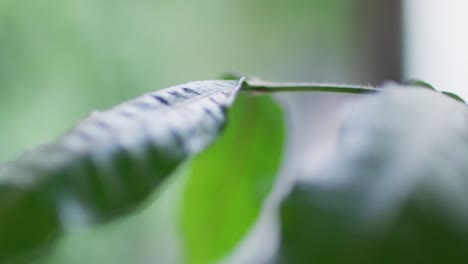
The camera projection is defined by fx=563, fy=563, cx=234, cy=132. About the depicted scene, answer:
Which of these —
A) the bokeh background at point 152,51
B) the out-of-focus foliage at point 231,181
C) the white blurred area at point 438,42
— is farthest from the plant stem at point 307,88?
the bokeh background at point 152,51

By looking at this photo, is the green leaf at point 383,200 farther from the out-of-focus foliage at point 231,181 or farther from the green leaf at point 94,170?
the out-of-focus foliage at point 231,181

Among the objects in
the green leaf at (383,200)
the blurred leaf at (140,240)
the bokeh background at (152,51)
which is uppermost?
the green leaf at (383,200)

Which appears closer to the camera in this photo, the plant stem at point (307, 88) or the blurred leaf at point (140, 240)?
the plant stem at point (307, 88)

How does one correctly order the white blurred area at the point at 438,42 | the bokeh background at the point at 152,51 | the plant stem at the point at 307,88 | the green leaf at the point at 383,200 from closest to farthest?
the green leaf at the point at 383,200 → the plant stem at the point at 307,88 → the white blurred area at the point at 438,42 → the bokeh background at the point at 152,51

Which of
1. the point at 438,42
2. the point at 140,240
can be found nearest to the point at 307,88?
the point at 438,42

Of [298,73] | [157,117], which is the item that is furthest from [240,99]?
[298,73]

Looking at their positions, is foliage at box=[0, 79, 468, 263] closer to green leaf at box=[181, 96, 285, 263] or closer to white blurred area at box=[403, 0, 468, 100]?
green leaf at box=[181, 96, 285, 263]

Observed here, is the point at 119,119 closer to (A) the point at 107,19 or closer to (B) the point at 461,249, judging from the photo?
(B) the point at 461,249

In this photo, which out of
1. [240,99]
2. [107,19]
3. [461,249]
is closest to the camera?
[461,249]
